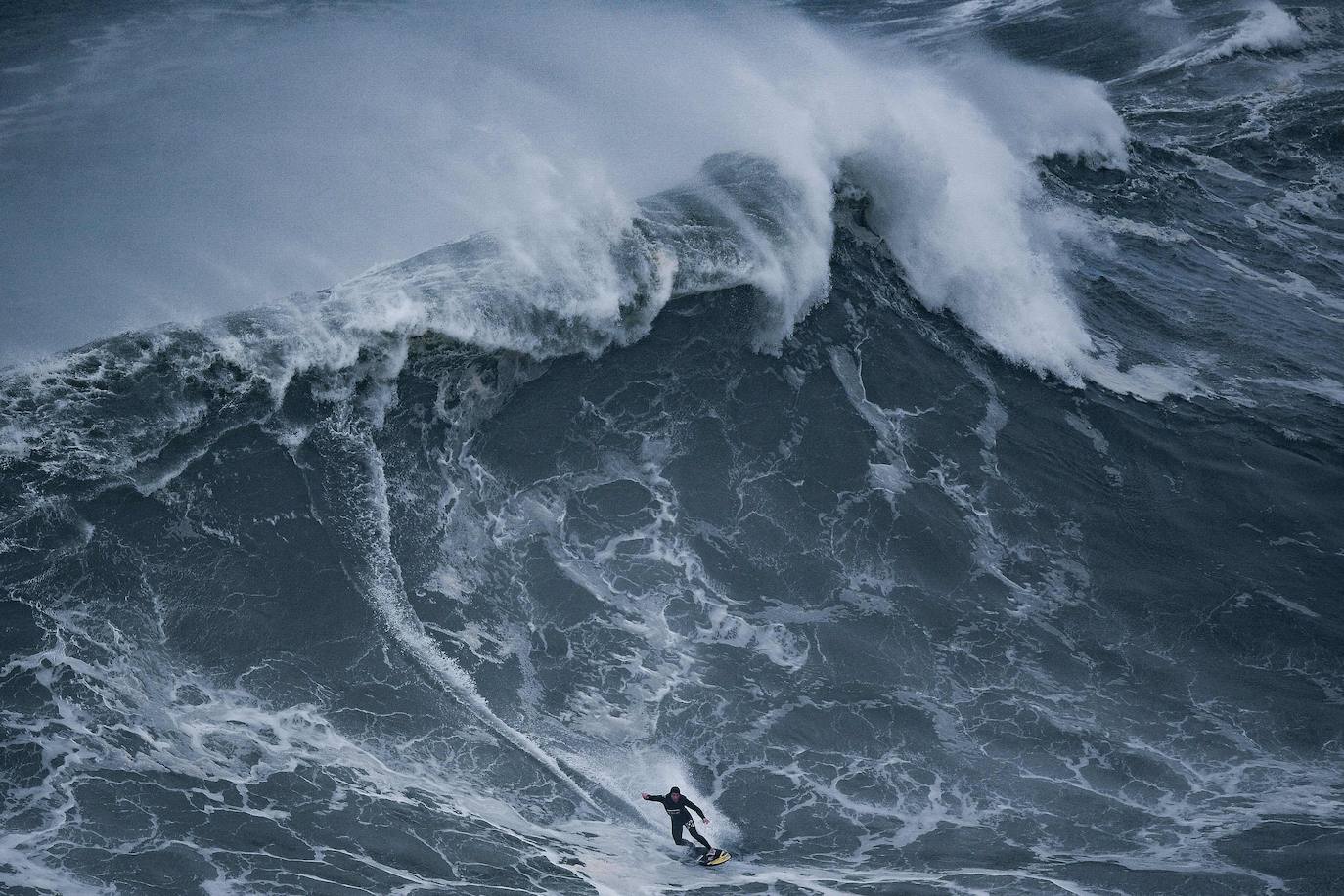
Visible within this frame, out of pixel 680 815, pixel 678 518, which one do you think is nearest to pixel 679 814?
pixel 680 815

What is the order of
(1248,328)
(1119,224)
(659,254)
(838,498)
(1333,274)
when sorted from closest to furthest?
(838,498) < (659,254) < (1248,328) < (1333,274) < (1119,224)

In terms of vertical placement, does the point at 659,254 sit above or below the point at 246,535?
above

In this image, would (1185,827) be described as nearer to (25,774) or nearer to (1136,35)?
(25,774)

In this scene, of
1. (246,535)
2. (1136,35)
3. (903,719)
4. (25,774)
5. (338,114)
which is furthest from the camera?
(1136,35)

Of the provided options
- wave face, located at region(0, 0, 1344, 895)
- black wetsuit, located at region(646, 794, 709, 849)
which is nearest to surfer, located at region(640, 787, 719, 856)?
black wetsuit, located at region(646, 794, 709, 849)

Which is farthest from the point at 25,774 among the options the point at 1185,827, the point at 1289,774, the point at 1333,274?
the point at 1333,274

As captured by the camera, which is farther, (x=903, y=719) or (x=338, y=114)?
(x=338, y=114)

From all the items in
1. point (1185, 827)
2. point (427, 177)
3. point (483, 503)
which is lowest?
point (1185, 827)

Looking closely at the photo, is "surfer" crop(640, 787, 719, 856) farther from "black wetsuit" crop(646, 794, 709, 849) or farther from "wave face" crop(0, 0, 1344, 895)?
"wave face" crop(0, 0, 1344, 895)

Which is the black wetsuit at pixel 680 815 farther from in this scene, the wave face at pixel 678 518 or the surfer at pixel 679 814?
the wave face at pixel 678 518
